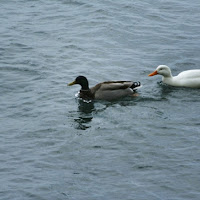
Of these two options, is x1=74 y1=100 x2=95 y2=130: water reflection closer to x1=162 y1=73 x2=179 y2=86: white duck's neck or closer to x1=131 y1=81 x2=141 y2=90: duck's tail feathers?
x1=131 y1=81 x2=141 y2=90: duck's tail feathers

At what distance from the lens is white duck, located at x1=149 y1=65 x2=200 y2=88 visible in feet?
49.0

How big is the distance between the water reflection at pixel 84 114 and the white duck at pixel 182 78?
7.86ft

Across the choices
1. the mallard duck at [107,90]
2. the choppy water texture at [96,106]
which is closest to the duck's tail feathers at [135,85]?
the mallard duck at [107,90]

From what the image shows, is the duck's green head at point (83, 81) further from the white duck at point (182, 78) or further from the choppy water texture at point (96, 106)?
the white duck at point (182, 78)

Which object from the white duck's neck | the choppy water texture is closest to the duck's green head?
the choppy water texture

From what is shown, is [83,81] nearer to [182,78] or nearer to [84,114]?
[84,114]

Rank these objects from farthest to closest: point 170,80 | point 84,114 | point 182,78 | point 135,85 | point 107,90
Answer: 1. point 170,80
2. point 182,78
3. point 135,85
4. point 107,90
5. point 84,114

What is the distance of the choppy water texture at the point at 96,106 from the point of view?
393 inches

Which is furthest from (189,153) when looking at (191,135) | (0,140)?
(0,140)

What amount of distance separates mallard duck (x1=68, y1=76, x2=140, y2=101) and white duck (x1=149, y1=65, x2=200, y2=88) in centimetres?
120

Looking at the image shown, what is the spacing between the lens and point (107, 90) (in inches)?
562

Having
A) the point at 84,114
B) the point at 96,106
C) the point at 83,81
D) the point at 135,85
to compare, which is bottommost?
the point at 84,114

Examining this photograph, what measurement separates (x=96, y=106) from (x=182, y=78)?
8.97 ft

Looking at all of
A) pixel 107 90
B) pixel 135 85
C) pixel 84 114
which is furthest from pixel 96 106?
pixel 135 85
